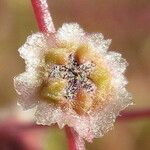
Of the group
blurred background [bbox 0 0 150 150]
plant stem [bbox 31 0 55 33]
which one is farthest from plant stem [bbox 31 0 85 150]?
blurred background [bbox 0 0 150 150]

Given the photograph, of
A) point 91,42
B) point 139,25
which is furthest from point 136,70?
point 91,42

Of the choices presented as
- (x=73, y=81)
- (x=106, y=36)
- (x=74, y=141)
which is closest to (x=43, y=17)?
(x=73, y=81)

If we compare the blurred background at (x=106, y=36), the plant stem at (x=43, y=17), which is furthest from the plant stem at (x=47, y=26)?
the blurred background at (x=106, y=36)

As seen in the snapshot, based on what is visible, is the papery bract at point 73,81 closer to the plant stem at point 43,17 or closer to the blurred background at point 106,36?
the plant stem at point 43,17

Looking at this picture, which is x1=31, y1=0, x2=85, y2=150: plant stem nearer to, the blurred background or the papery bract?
the papery bract

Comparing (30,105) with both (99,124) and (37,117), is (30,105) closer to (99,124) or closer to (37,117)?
(37,117)

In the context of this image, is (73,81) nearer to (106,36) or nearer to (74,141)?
(74,141)
